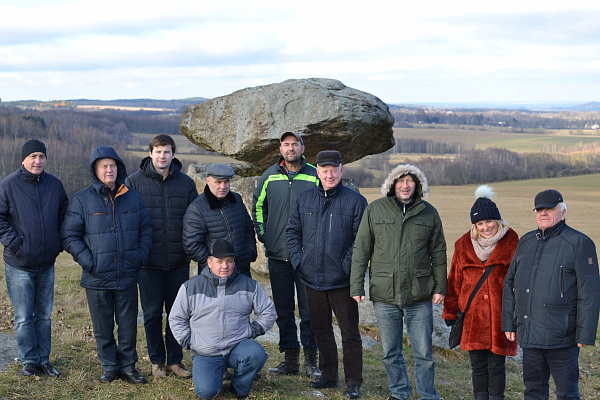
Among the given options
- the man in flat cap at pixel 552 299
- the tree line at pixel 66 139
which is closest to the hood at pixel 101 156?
the man in flat cap at pixel 552 299

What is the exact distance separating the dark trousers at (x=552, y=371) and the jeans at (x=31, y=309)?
16.5 feet

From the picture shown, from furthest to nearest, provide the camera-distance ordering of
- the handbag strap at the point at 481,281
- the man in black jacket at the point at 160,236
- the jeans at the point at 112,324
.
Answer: the man in black jacket at the point at 160,236 → the jeans at the point at 112,324 → the handbag strap at the point at 481,281

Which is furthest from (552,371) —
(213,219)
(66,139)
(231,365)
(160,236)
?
(66,139)

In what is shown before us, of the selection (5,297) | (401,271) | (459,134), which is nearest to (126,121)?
(459,134)

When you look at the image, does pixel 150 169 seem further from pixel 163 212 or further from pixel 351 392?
pixel 351 392

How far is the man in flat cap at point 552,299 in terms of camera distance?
493 cm

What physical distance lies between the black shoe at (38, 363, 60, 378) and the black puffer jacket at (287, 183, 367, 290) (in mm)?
2866

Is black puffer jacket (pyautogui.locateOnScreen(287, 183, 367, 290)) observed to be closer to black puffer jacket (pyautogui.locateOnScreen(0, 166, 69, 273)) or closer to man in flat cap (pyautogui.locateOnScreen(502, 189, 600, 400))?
man in flat cap (pyautogui.locateOnScreen(502, 189, 600, 400))

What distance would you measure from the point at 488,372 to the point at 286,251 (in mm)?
2545

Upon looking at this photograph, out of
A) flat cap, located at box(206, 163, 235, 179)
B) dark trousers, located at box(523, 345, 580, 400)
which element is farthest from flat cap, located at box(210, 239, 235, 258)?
dark trousers, located at box(523, 345, 580, 400)

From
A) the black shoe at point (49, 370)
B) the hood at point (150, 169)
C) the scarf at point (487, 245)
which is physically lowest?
the black shoe at point (49, 370)

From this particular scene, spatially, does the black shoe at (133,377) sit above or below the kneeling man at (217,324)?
below

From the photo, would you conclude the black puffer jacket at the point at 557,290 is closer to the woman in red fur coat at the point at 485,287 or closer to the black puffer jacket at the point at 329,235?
the woman in red fur coat at the point at 485,287

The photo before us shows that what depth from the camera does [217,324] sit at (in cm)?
558
